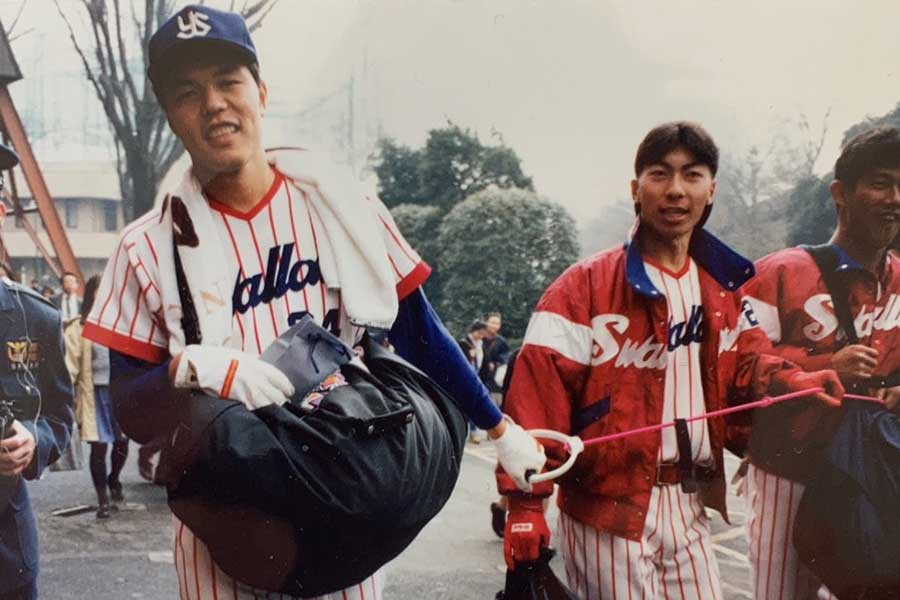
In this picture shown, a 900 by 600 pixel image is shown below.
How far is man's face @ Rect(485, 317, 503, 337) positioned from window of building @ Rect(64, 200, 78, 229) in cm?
93

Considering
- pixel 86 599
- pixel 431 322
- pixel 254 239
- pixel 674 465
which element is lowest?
pixel 86 599

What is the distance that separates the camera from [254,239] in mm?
1621

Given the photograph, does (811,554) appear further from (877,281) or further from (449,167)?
(449,167)

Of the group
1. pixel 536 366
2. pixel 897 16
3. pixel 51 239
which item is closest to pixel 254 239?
pixel 51 239

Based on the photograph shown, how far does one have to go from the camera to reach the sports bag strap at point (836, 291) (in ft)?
7.48

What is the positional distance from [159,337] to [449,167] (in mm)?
856

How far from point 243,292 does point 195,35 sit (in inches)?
18.1

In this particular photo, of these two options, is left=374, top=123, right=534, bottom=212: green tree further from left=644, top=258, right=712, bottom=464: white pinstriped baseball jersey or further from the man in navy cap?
left=644, top=258, right=712, bottom=464: white pinstriped baseball jersey

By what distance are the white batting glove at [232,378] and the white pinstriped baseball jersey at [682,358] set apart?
3.15 ft

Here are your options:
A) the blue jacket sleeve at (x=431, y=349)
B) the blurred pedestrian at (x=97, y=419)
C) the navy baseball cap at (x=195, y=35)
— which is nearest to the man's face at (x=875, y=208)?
the blue jacket sleeve at (x=431, y=349)

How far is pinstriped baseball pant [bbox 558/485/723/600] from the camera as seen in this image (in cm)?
194

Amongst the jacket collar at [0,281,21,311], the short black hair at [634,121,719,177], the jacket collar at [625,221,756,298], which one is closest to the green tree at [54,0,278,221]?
the jacket collar at [0,281,21,311]

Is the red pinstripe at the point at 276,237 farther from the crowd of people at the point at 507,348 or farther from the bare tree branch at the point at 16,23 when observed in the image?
the bare tree branch at the point at 16,23

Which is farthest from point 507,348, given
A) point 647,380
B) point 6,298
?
point 6,298
